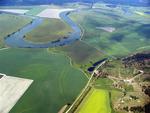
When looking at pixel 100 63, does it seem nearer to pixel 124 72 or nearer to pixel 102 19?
pixel 124 72

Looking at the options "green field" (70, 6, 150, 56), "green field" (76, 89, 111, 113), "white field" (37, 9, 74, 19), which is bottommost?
"green field" (76, 89, 111, 113)

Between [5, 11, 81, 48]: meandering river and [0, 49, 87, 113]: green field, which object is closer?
[0, 49, 87, 113]: green field

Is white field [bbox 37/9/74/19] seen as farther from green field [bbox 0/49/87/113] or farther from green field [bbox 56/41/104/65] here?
green field [bbox 0/49/87/113]

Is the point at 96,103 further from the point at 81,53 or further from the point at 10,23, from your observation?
the point at 10,23

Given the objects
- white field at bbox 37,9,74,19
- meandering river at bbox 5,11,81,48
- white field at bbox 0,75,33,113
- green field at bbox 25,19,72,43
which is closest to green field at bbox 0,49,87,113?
white field at bbox 0,75,33,113

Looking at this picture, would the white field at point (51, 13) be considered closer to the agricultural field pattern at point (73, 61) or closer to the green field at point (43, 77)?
the agricultural field pattern at point (73, 61)

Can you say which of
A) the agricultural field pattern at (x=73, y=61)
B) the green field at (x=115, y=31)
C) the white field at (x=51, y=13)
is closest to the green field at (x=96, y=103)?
the agricultural field pattern at (x=73, y=61)

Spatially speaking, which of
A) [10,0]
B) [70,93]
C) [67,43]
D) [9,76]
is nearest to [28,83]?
[9,76]
